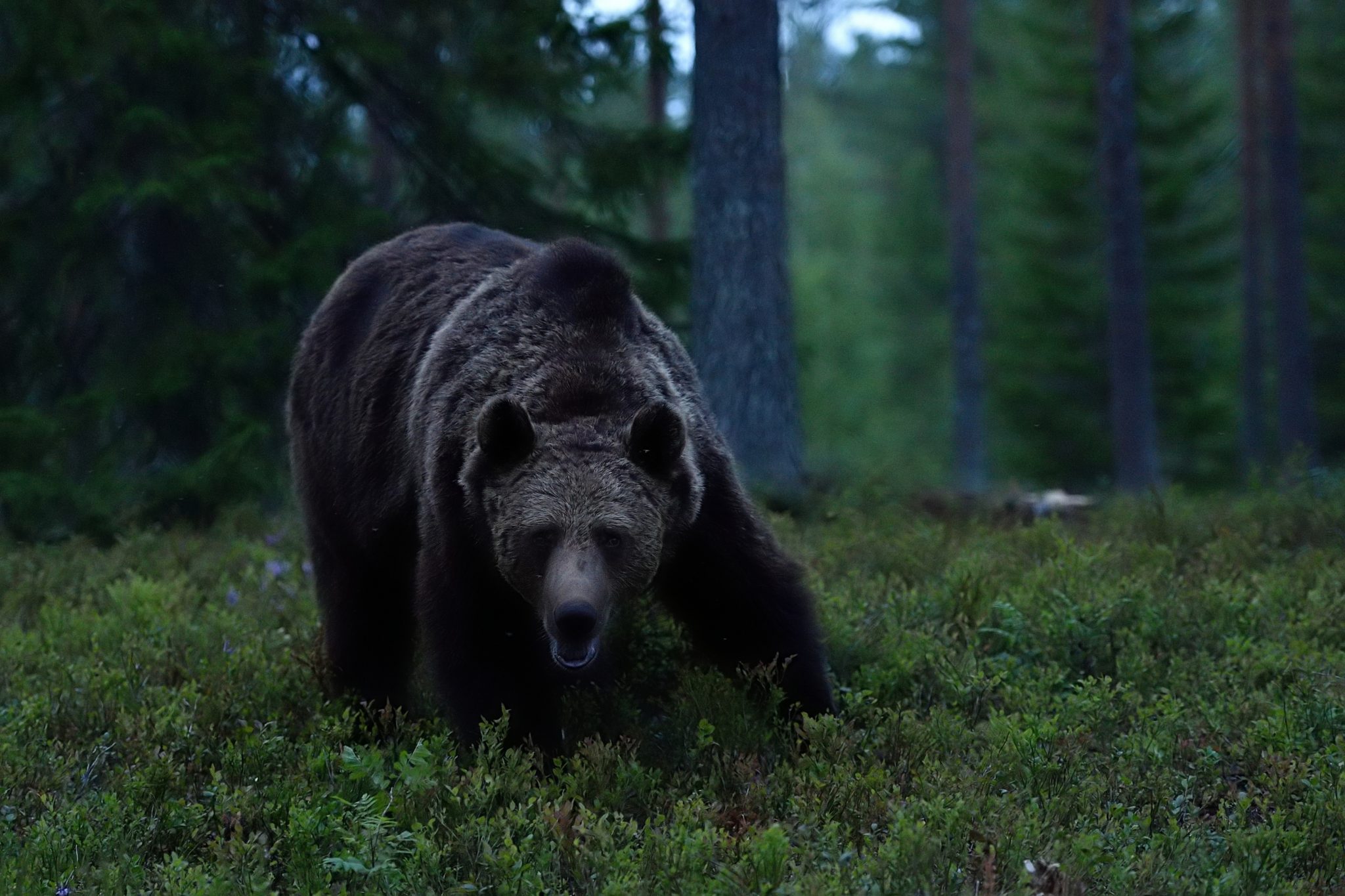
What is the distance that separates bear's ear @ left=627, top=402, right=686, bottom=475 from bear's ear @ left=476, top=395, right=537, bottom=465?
396mm

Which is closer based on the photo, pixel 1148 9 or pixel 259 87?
pixel 259 87

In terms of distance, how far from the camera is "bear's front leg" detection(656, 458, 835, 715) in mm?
5531

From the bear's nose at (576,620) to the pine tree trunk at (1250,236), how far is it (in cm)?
2205

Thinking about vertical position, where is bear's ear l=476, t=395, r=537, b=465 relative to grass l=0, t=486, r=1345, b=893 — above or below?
above

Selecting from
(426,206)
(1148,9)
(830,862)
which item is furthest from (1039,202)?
(830,862)

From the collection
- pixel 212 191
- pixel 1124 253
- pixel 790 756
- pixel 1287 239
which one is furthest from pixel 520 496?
pixel 1287 239

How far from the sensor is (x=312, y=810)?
15.3 feet

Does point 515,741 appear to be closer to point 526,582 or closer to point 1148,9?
point 526,582

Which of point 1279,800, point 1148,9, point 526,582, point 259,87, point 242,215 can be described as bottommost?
point 1279,800

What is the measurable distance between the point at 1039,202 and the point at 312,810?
1062 inches

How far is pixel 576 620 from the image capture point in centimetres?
453

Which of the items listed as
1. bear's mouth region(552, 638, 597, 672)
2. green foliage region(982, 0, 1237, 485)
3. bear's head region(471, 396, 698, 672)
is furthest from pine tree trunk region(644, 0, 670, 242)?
green foliage region(982, 0, 1237, 485)

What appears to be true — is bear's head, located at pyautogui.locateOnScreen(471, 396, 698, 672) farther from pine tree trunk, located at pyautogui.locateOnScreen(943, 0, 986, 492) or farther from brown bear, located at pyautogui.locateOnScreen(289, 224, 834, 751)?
pine tree trunk, located at pyautogui.locateOnScreen(943, 0, 986, 492)

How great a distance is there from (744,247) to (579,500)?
5.87 meters
